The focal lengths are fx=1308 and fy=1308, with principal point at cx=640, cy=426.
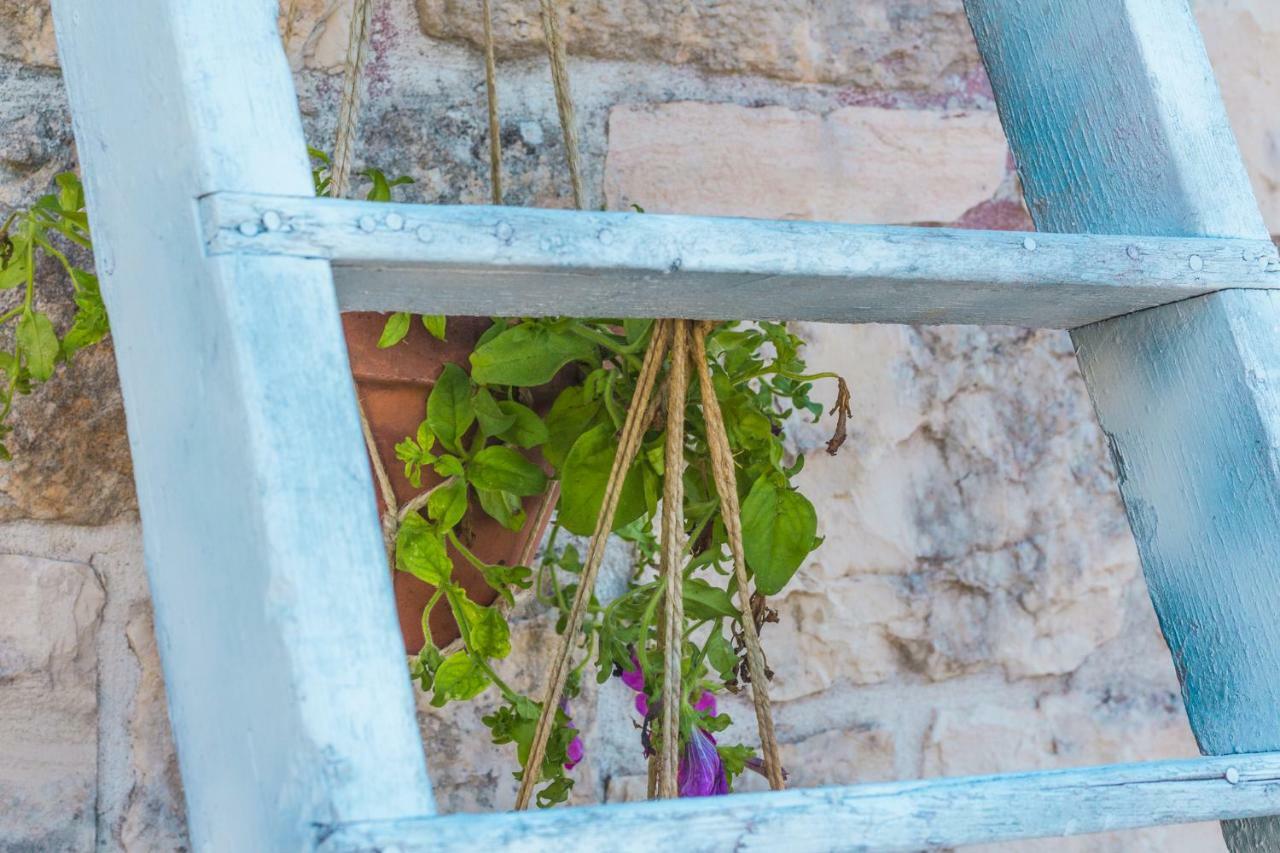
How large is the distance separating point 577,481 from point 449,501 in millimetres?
78

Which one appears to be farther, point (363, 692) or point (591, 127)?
point (591, 127)

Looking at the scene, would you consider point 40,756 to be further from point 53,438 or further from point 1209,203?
point 1209,203

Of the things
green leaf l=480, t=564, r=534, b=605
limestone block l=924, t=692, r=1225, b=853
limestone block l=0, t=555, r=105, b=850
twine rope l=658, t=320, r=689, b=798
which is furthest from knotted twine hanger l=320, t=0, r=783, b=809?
limestone block l=924, t=692, r=1225, b=853

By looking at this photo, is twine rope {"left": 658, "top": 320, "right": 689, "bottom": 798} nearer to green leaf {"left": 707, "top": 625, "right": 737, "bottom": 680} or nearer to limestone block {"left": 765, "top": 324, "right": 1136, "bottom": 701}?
green leaf {"left": 707, "top": 625, "right": 737, "bottom": 680}

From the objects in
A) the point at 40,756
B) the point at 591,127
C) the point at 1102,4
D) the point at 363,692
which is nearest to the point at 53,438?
Result: the point at 40,756

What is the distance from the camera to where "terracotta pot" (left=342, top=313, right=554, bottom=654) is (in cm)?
76

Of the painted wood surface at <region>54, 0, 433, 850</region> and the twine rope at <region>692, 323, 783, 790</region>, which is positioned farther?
the twine rope at <region>692, 323, 783, 790</region>

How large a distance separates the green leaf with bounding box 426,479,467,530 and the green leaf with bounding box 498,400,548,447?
43mm

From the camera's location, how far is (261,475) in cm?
43

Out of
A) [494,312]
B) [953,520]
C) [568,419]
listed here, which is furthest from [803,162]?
[494,312]

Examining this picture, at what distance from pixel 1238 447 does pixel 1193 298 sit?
7cm

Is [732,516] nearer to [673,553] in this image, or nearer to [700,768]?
[673,553]

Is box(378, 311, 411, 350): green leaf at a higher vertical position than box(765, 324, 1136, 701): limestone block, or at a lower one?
higher

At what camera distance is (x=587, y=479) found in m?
0.79
